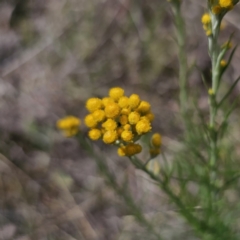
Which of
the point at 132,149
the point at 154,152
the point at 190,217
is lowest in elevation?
the point at 190,217

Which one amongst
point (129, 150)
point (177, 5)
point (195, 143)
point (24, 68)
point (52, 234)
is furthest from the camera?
point (24, 68)

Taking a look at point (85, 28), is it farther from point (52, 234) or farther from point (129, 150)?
point (129, 150)

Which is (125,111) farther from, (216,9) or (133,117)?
(216,9)

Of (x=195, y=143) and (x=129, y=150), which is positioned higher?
(x=129, y=150)

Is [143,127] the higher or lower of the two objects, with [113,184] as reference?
higher

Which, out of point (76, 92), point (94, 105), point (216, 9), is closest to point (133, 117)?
point (94, 105)

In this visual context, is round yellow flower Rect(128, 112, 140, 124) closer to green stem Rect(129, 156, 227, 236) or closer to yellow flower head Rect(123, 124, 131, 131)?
yellow flower head Rect(123, 124, 131, 131)

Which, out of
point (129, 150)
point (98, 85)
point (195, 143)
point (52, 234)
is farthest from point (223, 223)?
point (98, 85)
